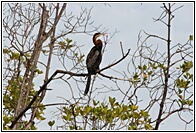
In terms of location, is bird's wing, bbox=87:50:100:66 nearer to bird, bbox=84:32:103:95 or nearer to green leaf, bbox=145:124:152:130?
bird, bbox=84:32:103:95

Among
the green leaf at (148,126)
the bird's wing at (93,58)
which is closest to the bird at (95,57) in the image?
the bird's wing at (93,58)

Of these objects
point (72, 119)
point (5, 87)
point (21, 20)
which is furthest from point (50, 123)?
point (21, 20)

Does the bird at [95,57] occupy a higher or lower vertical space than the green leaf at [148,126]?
higher

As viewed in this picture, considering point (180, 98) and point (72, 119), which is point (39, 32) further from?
point (180, 98)

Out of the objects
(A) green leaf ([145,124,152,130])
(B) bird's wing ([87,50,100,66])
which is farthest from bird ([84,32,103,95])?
(A) green leaf ([145,124,152,130])

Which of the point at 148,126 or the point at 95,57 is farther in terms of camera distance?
the point at 95,57

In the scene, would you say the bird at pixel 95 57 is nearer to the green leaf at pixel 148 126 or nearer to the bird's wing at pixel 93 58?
the bird's wing at pixel 93 58

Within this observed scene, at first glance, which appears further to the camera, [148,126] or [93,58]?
[93,58]

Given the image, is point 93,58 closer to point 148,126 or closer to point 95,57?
point 95,57

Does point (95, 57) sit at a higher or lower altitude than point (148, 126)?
higher

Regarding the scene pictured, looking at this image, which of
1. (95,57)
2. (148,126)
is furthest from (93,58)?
(148,126)

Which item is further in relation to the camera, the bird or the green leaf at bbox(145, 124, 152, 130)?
the bird

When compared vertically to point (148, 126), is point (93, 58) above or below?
above

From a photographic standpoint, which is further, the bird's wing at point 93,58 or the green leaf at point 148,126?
the bird's wing at point 93,58
